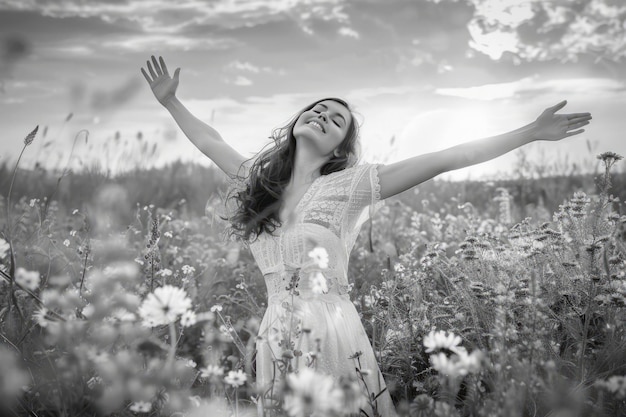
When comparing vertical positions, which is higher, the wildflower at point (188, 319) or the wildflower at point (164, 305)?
the wildflower at point (164, 305)

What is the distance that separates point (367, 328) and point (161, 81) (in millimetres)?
1973

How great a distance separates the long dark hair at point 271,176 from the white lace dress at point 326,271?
205 millimetres

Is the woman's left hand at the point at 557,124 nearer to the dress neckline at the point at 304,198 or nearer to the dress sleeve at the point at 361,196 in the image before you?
the dress sleeve at the point at 361,196

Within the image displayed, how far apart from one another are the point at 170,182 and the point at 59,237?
9.80 ft

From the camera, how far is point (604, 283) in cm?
229

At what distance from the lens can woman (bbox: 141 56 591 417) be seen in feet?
7.17

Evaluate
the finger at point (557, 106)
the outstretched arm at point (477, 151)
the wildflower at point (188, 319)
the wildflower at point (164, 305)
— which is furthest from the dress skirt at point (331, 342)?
the finger at point (557, 106)

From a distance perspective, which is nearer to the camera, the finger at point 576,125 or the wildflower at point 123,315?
the wildflower at point 123,315

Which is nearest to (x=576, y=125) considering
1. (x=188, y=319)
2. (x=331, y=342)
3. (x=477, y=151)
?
(x=477, y=151)

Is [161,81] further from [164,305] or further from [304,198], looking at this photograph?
[164,305]

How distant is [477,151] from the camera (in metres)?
2.26

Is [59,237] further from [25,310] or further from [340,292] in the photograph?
[340,292]

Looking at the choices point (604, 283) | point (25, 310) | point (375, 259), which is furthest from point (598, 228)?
point (25, 310)

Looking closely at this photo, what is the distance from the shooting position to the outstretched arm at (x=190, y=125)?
3.11m
